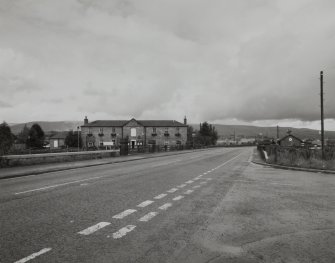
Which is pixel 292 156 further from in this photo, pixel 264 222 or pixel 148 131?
pixel 148 131

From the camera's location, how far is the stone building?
93125 millimetres

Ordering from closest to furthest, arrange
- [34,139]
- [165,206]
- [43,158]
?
[165,206] < [43,158] < [34,139]

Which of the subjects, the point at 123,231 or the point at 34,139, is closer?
the point at 123,231

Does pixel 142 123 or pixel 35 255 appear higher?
pixel 142 123

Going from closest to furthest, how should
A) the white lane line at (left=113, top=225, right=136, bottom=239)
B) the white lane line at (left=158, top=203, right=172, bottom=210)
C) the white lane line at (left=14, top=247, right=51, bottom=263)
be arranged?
the white lane line at (left=14, top=247, right=51, bottom=263) → the white lane line at (left=113, top=225, right=136, bottom=239) → the white lane line at (left=158, top=203, right=172, bottom=210)

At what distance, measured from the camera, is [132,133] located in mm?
93875

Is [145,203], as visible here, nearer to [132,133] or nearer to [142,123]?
[132,133]

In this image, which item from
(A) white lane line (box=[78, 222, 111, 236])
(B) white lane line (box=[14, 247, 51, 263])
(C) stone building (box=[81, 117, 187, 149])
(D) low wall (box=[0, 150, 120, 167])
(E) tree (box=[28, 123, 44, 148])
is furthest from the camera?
(E) tree (box=[28, 123, 44, 148])

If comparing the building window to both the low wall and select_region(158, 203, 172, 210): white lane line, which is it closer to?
the low wall

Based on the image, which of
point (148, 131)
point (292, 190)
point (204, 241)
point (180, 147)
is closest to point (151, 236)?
point (204, 241)

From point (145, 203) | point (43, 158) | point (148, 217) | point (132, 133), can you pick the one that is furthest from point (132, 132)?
point (148, 217)

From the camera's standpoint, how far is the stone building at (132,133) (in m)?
93.1

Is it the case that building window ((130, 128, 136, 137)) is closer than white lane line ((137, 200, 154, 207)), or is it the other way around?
white lane line ((137, 200, 154, 207))

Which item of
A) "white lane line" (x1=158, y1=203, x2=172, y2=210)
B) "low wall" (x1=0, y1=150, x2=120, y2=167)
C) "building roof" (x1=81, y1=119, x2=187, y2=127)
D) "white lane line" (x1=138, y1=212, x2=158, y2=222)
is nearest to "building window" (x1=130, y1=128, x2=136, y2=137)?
"building roof" (x1=81, y1=119, x2=187, y2=127)
